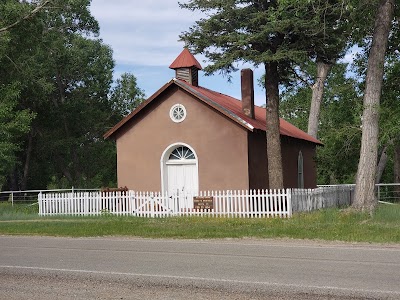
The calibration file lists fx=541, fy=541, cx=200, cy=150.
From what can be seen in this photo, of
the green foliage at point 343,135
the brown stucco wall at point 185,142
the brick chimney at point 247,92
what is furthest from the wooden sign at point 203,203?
the green foliage at point 343,135

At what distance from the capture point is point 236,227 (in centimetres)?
1736

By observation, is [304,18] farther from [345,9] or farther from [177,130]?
[177,130]

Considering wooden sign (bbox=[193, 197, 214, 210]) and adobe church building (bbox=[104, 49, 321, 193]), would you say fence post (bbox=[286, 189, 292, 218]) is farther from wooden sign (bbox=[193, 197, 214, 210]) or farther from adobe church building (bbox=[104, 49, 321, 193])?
adobe church building (bbox=[104, 49, 321, 193])

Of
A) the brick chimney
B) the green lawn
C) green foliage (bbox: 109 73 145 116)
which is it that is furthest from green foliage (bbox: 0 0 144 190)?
the green lawn

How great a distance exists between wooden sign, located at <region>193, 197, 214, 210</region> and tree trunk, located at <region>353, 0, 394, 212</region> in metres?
5.32

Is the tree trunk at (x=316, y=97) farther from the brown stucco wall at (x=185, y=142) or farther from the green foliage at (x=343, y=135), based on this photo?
the brown stucco wall at (x=185, y=142)

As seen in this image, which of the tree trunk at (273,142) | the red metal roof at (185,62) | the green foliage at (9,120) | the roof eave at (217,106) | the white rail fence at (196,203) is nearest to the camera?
the white rail fence at (196,203)

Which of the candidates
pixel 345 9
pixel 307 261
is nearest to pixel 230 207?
pixel 345 9

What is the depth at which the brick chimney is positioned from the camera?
24.9 m

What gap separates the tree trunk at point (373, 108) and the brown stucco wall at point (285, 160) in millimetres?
4738

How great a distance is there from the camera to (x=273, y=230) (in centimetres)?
1603

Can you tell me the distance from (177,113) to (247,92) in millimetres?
3513

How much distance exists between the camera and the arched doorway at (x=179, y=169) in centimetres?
2369

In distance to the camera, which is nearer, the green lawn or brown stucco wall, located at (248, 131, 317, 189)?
the green lawn
